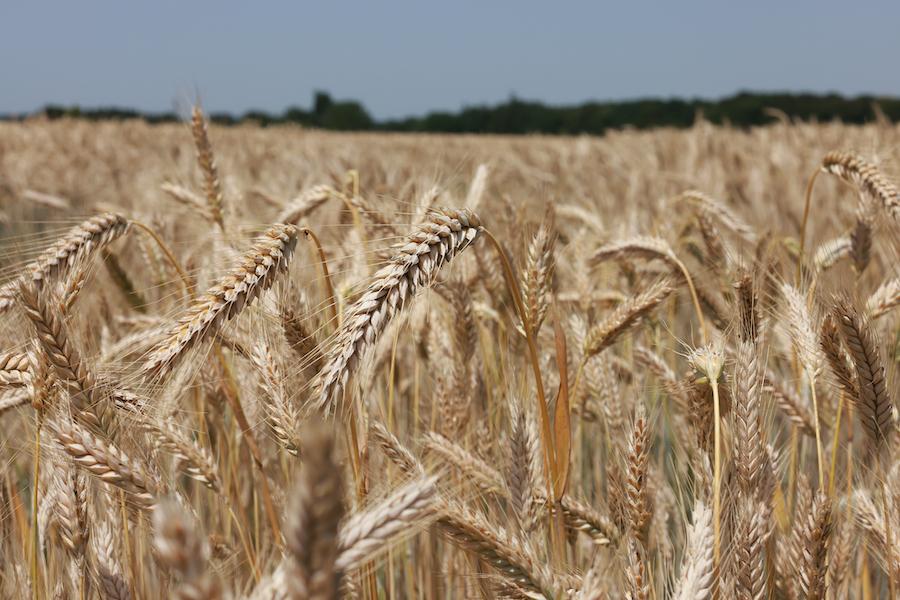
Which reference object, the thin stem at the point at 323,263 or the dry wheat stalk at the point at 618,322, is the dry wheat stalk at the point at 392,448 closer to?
the thin stem at the point at 323,263

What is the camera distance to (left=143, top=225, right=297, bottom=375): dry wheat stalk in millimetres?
1068

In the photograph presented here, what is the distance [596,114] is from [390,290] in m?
51.7

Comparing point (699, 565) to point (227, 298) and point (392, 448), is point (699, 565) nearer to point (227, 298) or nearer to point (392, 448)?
point (392, 448)

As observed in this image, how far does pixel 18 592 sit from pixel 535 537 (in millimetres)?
994

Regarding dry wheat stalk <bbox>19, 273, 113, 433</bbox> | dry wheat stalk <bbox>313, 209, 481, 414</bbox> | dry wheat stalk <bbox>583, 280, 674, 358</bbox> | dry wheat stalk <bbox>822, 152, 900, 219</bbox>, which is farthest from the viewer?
dry wheat stalk <bbox>822, 152, 900, 219</bbox>

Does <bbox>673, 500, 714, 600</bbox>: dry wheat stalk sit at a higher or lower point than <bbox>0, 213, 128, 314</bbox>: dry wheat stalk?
lower

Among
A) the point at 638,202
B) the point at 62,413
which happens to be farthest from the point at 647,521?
the point at 638,202

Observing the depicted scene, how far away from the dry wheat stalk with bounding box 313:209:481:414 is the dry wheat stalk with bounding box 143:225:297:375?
164mm

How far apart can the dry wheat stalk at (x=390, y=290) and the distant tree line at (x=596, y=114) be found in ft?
124

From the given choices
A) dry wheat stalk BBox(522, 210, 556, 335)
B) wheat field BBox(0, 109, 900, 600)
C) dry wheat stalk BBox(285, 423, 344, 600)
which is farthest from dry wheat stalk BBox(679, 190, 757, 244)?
dry wheat stalk BBox(285, 423, 344, 600)

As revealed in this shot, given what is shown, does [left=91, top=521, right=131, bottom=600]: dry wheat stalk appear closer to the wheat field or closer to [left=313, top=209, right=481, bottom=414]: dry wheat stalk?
the wheat field

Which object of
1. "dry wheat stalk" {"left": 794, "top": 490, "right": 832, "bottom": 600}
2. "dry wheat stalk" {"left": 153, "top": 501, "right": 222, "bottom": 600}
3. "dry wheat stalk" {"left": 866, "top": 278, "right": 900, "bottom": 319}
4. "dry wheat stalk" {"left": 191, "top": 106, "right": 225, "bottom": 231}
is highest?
"dry wheat stalk" {"left": 191, "top": 106, "right": 225, "bottom": 231}

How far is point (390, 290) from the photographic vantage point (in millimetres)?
1040

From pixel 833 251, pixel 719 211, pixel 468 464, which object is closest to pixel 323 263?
pixel 468 464
